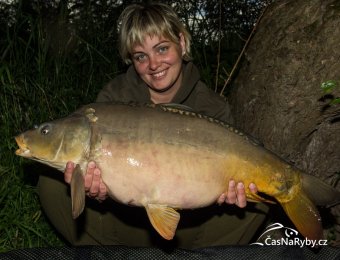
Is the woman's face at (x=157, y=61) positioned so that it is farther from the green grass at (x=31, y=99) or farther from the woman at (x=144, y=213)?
the green grass at (x=31, y=99)

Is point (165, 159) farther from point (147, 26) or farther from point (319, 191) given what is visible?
point (147, 26)

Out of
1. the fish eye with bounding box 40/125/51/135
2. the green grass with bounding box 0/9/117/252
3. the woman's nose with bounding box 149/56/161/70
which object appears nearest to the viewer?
the fish eye with bounding box 40/125/51/135

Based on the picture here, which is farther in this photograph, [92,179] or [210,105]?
[210,105]

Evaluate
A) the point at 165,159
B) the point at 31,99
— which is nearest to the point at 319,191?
the point at 165,159

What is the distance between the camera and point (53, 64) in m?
3.81

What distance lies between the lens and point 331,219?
266 cm

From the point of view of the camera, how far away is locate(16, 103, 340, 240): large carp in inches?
74.8

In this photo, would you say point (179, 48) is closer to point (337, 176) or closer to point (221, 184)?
point (221, 184)

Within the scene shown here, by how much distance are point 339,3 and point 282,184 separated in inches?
44.4

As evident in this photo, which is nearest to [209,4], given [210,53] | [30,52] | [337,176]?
[210,53]

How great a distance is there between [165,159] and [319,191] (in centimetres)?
65

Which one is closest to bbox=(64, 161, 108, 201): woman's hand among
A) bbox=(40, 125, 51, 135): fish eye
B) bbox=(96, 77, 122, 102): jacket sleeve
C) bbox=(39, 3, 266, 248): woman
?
bbox=(40, 125, 51, 135): fish eye

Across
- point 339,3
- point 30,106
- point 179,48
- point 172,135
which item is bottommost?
point 30,106

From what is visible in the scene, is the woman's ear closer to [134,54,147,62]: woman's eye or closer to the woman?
the woman
